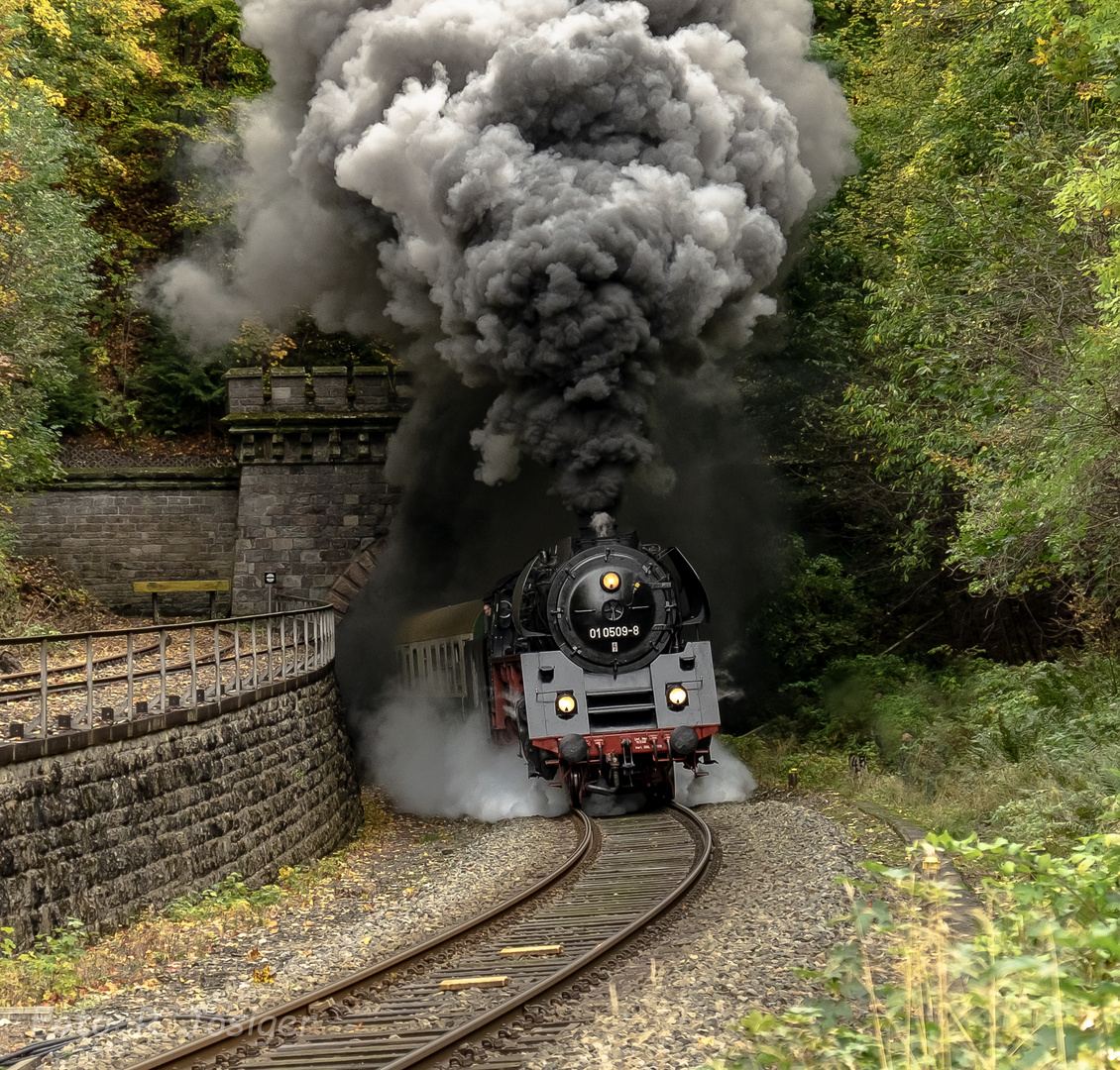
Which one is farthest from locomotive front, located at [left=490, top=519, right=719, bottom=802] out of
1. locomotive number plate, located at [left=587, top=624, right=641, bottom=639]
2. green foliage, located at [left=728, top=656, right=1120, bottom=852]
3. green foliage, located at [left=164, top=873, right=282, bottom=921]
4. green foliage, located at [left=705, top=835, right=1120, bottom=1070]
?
green foliage, located at [left=705, top=835, right=1120, bottom=1070]

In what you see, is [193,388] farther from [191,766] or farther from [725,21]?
[191,766]

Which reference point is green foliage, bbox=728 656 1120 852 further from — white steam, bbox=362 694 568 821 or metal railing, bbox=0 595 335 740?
metal railing, bbox=0 595 335 740

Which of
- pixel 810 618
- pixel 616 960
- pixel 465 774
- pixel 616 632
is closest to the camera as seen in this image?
pixel 616 960

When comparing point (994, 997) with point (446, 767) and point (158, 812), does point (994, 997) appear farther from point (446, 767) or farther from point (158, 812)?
point (446, 767)

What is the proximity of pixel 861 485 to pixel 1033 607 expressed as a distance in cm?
299

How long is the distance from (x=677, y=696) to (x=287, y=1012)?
6131 mm

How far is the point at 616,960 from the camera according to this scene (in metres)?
6.40

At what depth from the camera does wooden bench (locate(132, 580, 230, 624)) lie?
20438 mm

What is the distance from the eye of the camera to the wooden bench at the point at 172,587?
67.1ft

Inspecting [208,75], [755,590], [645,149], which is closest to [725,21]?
[645,149]

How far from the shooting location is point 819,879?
7887 millimetres

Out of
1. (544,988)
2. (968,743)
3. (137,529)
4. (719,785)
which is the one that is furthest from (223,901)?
(137,529)

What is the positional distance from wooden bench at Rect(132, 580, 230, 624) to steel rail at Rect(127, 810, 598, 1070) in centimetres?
1395

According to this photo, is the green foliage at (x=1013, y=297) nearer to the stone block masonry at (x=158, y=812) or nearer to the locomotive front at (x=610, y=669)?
the locomotive front at (x=610, y=669)
